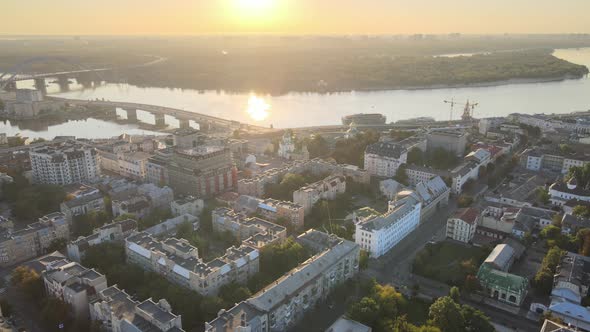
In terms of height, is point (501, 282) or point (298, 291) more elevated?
point (298, 291)

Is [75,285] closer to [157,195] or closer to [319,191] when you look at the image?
[157,195]

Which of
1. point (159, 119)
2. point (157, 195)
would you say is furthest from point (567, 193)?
point (159, 119)

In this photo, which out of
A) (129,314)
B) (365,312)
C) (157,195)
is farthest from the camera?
(157,195)

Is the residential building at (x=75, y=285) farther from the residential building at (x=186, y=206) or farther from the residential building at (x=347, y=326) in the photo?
the residential building at (x=347, y=326)

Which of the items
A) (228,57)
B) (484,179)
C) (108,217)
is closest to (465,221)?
(484,179)

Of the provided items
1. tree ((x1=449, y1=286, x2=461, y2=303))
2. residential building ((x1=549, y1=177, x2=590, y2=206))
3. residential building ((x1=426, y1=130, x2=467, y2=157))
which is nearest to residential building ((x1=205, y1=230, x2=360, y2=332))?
tree ((x1=449, y1=286, x2=461, y2=303))

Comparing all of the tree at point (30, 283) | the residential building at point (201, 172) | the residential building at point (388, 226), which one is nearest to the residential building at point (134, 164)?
the residential building at point (201, 172)
